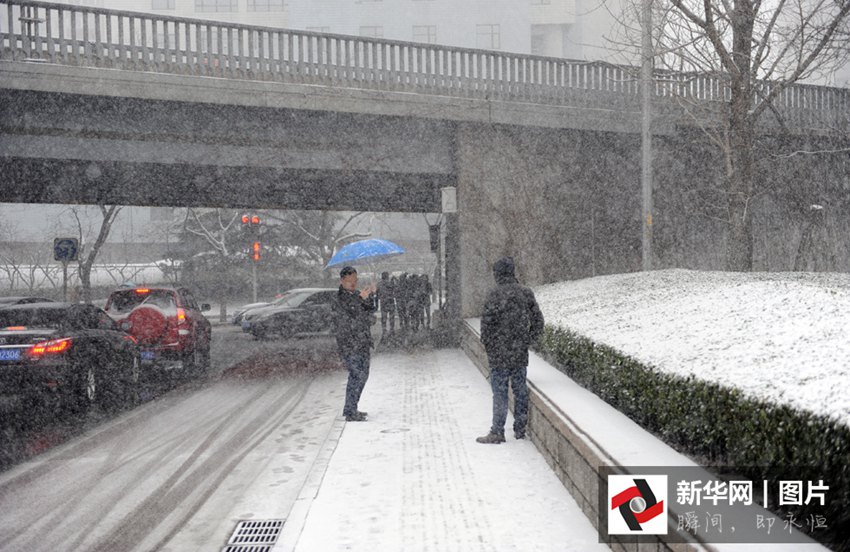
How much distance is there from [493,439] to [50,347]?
234 inches

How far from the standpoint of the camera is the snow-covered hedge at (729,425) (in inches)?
140

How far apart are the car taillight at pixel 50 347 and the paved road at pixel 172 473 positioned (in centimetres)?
103

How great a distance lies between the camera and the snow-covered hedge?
3.55m

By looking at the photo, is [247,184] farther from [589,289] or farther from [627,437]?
[627,437]

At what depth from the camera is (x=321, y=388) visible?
41.2 ft

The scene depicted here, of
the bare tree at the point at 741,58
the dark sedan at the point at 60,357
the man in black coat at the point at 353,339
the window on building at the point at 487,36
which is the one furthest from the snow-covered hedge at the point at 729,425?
the window on building at the point at 487,36

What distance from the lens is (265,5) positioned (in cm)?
5809

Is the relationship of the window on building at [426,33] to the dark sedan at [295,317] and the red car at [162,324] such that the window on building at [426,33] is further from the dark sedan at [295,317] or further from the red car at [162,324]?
the red car at [162,324]

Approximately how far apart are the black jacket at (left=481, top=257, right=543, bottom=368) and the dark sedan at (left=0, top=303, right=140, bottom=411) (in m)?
5.80

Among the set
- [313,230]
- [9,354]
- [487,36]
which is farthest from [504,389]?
[487,36]

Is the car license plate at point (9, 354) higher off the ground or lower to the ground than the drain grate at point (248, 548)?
higher

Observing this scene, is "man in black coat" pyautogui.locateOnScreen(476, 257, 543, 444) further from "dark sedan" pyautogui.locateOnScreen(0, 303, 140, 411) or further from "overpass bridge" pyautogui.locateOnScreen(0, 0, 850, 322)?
"overpass bridge" pyautogui.locateOnScreen(0, 0, 850, 322)

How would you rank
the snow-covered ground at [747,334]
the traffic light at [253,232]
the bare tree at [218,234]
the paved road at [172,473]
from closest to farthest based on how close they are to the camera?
the snow-covered ground at [747,334], the paved road at [172,473], the traffic light at [253,232], the bare tree at [218,234]

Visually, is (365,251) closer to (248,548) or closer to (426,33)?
(248,548)
